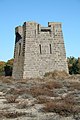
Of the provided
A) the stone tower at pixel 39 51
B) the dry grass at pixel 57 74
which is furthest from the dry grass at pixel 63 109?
the stone tower at pixel 39 51

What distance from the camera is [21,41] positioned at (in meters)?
41.8

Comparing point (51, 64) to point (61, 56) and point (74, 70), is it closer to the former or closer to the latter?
point (61, 56)

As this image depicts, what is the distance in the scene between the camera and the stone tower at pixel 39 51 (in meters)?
39.6

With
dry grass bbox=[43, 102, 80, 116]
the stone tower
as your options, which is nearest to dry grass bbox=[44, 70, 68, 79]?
the stone tower

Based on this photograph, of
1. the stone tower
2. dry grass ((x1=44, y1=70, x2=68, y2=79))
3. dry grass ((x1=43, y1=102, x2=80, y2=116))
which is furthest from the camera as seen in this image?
the stone tower

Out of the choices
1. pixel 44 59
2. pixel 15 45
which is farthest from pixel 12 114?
pixel 15 45

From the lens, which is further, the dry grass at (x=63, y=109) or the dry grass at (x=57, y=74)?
the dry grass at (x=57, y=74)

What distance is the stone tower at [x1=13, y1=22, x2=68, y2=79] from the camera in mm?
39625

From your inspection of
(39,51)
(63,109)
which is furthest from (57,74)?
(63,109)

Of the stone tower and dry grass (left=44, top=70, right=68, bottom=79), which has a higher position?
the stone tower

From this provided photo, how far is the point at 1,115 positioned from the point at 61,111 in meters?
2.29

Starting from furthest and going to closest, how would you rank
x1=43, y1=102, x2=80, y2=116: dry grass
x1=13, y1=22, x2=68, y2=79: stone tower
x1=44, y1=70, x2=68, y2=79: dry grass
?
x1=13, y1=22, x2=68, y2=79: stone tower → x1=44, y1=70, x2=68, y2=79: dry grass → x1=43, y1=102, x2=80, y2=116: dry grass

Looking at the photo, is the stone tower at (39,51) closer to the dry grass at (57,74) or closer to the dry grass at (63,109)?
the dry grass at (57,74)

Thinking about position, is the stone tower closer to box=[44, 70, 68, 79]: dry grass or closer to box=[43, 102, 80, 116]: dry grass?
box=[44, 70, 68, 79]: dry grass
